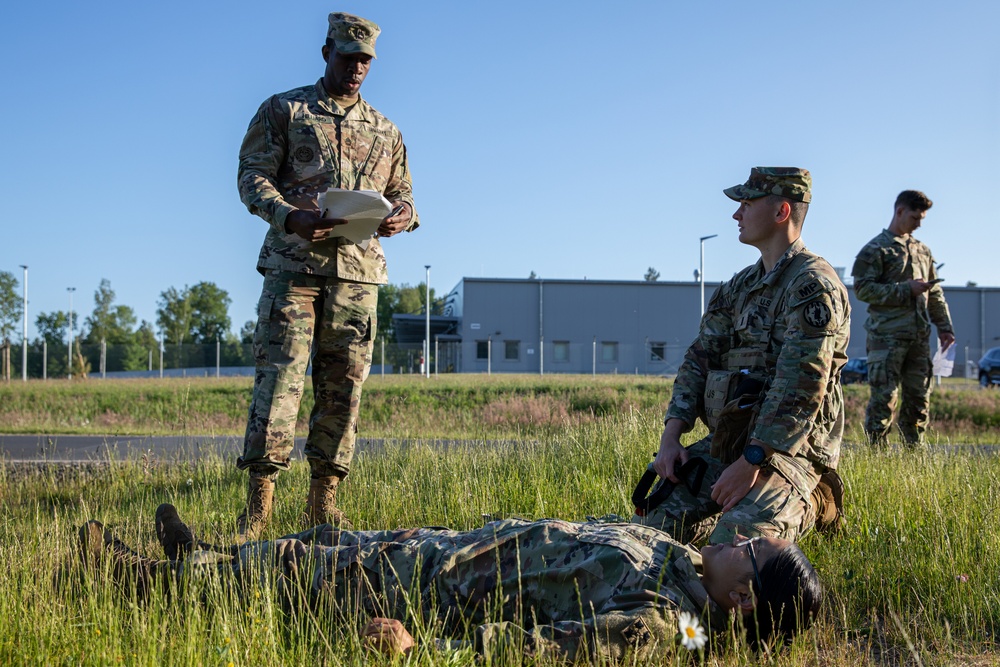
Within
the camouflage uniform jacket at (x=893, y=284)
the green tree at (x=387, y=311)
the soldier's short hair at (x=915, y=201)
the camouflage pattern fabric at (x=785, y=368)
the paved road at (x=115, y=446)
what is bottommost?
the paved road at (x=115, y=446)

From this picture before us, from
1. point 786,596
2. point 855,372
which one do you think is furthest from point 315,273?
point 855,372

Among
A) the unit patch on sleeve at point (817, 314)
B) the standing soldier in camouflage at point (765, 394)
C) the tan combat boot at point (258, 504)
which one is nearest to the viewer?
the standing soldier in camouflage at point (765, 394)

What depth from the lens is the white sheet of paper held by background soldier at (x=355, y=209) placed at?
14.0ft

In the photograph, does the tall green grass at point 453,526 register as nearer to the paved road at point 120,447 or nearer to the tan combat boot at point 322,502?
the tan combat boot at point 322,502

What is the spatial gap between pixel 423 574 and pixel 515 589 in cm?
36

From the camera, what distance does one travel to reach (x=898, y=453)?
6543mm

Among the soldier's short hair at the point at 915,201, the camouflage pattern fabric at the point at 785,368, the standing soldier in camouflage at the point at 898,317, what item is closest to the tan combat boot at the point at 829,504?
the camouflage pattern fabric at the point at 785,368

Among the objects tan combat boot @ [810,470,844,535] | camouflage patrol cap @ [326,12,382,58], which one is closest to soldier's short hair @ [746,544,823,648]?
tan combat boot @ [810,470,844,535]

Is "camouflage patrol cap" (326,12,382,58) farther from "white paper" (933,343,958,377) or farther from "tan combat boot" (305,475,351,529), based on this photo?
"white paper" (933,343,958,377)

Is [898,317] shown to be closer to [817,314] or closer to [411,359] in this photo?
[817,314]

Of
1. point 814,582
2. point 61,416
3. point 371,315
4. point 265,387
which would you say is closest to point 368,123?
point 371,315

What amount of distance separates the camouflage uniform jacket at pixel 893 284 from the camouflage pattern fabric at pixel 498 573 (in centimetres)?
594

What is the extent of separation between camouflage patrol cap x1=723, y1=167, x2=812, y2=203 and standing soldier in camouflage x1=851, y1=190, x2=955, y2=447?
14.3ft

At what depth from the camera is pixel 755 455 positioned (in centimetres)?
379
